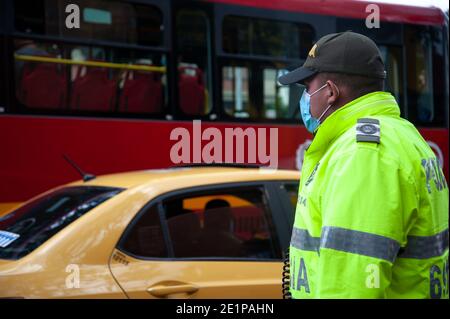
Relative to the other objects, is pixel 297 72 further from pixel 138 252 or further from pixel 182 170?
pixel 182 170

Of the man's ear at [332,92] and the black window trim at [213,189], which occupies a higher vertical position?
the man's ear at [332,92]

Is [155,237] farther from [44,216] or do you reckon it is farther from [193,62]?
[193,62]

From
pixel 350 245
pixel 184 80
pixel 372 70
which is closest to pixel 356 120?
pixel 372 70

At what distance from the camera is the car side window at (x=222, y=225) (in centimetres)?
351

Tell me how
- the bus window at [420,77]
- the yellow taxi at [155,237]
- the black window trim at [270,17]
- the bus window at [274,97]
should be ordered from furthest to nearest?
the bus window at [420,77], the bus window at [274,97], the black window trim at [270,17], the yellow taxi at [155,237]

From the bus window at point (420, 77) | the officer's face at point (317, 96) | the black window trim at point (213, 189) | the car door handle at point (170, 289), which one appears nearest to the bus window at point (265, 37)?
the bus window at point (420, 77)

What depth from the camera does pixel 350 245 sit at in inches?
62.8

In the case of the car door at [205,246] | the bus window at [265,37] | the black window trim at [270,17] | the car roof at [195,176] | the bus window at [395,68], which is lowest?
the car door at [205,246]

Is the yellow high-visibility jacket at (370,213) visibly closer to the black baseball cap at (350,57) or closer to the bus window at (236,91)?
the black baseball cap at (350,57)

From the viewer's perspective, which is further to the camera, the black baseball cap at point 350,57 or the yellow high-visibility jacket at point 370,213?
the black baseball cap at point 350,57

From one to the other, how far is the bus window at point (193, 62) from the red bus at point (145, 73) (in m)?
0.01

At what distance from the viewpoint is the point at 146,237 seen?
11.0 feet

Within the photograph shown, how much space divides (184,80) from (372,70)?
5.16 m

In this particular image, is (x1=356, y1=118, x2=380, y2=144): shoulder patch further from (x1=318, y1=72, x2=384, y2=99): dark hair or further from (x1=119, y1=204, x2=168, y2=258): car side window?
(x1=119, y1=204, x2=168, y2=258): car side window
